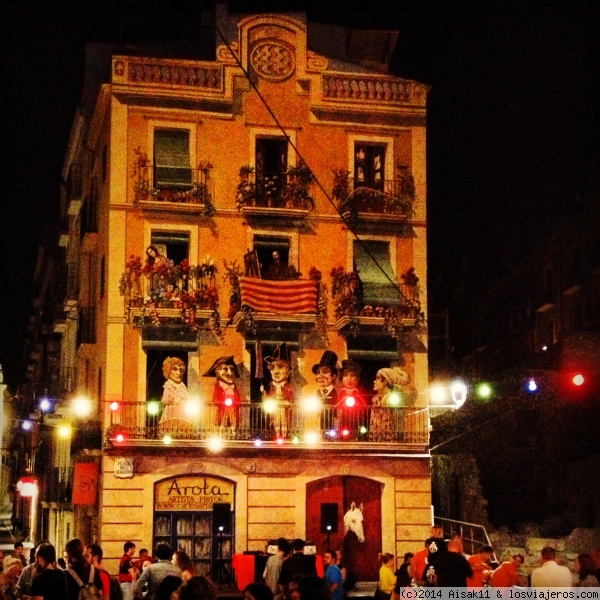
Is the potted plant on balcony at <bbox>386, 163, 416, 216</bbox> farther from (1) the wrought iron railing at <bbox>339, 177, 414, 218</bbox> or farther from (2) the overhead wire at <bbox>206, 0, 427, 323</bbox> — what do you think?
(2) the overhead wire at <bbox>206, 0, 427, 323</bbox>

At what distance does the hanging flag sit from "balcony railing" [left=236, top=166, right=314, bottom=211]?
84.2 inches

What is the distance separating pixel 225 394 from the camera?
31312mm

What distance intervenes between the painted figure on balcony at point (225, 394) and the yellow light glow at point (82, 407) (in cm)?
339

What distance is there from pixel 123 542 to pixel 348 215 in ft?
34.9

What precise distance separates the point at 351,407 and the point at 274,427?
2134mm

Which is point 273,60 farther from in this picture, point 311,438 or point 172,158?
point 311,438

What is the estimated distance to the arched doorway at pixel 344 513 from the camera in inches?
1251

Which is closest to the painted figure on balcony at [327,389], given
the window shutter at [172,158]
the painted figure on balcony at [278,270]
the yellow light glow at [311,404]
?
the yellow light glow at [311,404]

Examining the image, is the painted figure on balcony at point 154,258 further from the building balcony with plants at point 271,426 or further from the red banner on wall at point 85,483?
the red banner on wall at point 85,483

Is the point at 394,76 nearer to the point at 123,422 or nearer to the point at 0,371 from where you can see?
the point at 123,422

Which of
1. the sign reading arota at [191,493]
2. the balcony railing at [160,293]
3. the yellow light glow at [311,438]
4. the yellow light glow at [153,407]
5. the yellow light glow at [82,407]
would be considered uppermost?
the balcony railing at [160,293]

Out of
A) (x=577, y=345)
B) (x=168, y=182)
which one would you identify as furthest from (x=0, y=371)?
(x=168, y=182)

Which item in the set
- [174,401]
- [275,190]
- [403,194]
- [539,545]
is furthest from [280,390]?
[539,545]

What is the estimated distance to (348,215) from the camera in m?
32.8
